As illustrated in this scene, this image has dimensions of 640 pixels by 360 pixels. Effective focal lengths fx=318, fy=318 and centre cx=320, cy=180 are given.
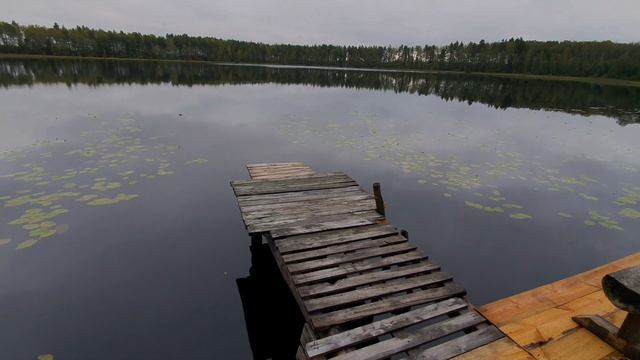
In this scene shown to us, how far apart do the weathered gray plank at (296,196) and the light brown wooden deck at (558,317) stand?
4.65 meters

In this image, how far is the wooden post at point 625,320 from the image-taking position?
3.03 meters

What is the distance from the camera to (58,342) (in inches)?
194

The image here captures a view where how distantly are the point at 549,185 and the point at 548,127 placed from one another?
1449 cm

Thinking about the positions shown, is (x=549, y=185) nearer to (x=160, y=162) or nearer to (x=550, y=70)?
(x=160, y=162)

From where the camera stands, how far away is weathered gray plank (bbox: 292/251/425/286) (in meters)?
5.06

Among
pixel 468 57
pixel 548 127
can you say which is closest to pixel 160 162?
pixel 548 127

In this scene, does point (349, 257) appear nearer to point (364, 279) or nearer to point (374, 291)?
point (364, 279)

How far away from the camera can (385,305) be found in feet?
14.9

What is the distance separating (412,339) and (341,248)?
225 centimetres

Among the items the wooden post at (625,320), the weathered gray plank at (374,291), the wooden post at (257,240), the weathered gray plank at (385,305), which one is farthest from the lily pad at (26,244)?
the wooden post at (625,320)

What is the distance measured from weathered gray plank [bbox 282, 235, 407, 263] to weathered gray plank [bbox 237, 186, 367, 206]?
2.38m

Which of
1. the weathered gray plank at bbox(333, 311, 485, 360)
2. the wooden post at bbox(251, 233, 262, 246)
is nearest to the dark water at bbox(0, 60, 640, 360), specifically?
the wooden post at bbox(251, 233, 262, 246)

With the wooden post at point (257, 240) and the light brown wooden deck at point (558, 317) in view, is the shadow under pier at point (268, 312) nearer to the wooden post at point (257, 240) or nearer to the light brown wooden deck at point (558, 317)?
the wooden post at point (257, 240)

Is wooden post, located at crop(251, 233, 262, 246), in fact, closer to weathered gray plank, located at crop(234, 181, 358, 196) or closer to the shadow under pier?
the shadow under pier
